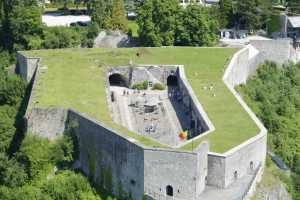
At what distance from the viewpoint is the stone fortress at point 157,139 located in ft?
97.5

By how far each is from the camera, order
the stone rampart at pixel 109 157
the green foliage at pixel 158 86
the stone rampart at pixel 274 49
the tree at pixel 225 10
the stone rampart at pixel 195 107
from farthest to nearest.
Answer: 1. the tree at pixel 225 10
2. the stone rampart at pixel 274 49
3. the green foliage at pixel 158 86
4. the stone rampart at pixel 195 107
5. the stone rampart at pixel 109 157

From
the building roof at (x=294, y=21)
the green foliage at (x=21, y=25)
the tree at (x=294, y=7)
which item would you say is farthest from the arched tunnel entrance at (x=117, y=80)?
the tree at (x=294, y=7)

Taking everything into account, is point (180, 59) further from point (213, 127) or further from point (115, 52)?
point (213, 127)

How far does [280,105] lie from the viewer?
1837 inches

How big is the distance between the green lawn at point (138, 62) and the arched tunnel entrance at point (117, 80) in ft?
3.00

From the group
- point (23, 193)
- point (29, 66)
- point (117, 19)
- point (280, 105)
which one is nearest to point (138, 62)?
point (29, 66)

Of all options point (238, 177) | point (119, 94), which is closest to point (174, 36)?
point (119, 94)

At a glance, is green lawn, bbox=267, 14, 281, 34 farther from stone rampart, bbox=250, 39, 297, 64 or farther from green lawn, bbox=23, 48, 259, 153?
green lawn, bbox=23, 48, 259, 153

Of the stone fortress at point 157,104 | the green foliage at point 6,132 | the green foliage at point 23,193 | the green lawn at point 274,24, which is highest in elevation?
the green lawn at point 274,24

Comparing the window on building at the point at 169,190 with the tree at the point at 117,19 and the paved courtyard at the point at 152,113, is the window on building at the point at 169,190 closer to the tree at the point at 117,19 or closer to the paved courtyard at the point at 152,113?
the paved courtyard at the point at 152,113

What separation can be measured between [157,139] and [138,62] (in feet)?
33.6

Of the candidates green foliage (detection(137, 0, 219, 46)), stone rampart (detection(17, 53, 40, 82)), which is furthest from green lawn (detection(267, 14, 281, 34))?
stone rampart (detection(17, 53, 40, 82))

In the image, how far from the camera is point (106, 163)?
3316 cm

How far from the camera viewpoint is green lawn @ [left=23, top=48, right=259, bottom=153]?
34.2 m
